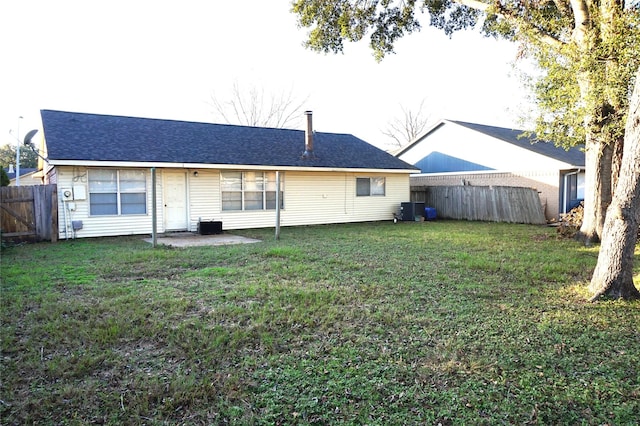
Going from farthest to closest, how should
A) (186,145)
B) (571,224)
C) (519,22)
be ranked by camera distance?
(186,145)
(571,224)
(519,22)

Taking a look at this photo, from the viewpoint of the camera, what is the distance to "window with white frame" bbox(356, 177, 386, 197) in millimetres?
17203

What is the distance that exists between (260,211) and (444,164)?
441 inches

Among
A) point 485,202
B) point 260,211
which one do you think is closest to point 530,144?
point 485,202

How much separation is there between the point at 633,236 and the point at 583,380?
304cm

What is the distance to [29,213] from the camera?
35.4 feet

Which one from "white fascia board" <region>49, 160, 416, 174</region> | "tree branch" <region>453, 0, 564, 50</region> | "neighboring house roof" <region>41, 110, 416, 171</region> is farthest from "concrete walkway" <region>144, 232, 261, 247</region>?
"tree branch" <region>453, 0, 564, 50</region>

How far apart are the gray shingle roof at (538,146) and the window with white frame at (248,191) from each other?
10000mm

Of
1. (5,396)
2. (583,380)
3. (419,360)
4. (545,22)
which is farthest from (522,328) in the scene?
(545,22)

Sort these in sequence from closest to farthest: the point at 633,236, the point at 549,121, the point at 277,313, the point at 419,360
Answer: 1. the point at 419,360
2. the point at 277,313
3. the point at 633,236
4. the point at 549,121

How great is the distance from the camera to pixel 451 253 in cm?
875

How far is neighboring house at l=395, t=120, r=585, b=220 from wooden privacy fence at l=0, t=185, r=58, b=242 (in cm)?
1726

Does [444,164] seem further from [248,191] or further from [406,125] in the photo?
[406,125]

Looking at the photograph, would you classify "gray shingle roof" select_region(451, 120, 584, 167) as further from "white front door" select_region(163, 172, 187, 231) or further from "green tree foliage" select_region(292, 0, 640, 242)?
"white front door" select_region(163, 172, 187, 231)

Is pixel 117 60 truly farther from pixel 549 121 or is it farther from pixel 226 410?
pixel 226 410
